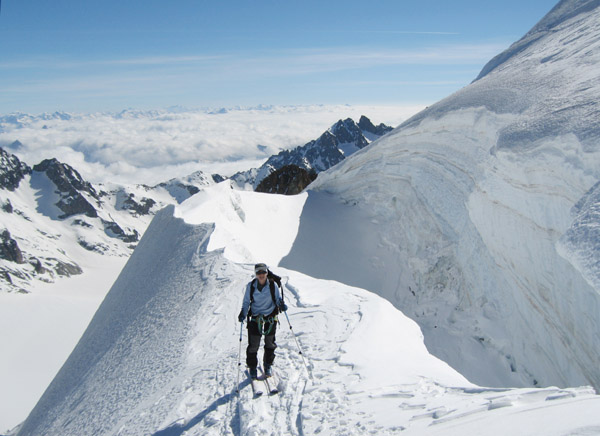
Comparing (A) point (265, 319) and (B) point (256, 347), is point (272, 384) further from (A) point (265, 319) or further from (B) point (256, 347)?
(A) point (265, 319)

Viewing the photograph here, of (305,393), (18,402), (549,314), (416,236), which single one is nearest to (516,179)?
(549,314)

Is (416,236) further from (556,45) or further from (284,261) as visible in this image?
(556,45)

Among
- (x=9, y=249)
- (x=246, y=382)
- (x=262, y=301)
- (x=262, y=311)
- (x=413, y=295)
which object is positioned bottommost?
(x=246, y=382)

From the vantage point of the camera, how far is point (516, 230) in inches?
449

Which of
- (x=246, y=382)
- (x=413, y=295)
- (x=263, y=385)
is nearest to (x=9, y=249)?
(x=413, y=295)

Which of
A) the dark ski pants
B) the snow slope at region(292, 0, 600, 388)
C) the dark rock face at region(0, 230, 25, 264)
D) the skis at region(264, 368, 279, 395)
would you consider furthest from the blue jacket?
the dark rock face at region(0, 230, 25, 264)

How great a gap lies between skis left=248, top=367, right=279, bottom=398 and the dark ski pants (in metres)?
0.23

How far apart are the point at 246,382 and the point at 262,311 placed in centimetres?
126

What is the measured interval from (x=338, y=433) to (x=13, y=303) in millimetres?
140511

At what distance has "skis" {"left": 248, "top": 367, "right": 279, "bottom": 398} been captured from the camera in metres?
6.52

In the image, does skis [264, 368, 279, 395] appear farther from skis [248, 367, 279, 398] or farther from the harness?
the harness

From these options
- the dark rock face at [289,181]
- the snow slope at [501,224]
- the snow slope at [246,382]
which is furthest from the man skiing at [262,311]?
the dark rock face at [289,181]

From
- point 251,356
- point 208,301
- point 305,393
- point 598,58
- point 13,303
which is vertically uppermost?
point 13,303

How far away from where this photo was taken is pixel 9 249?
488ft
